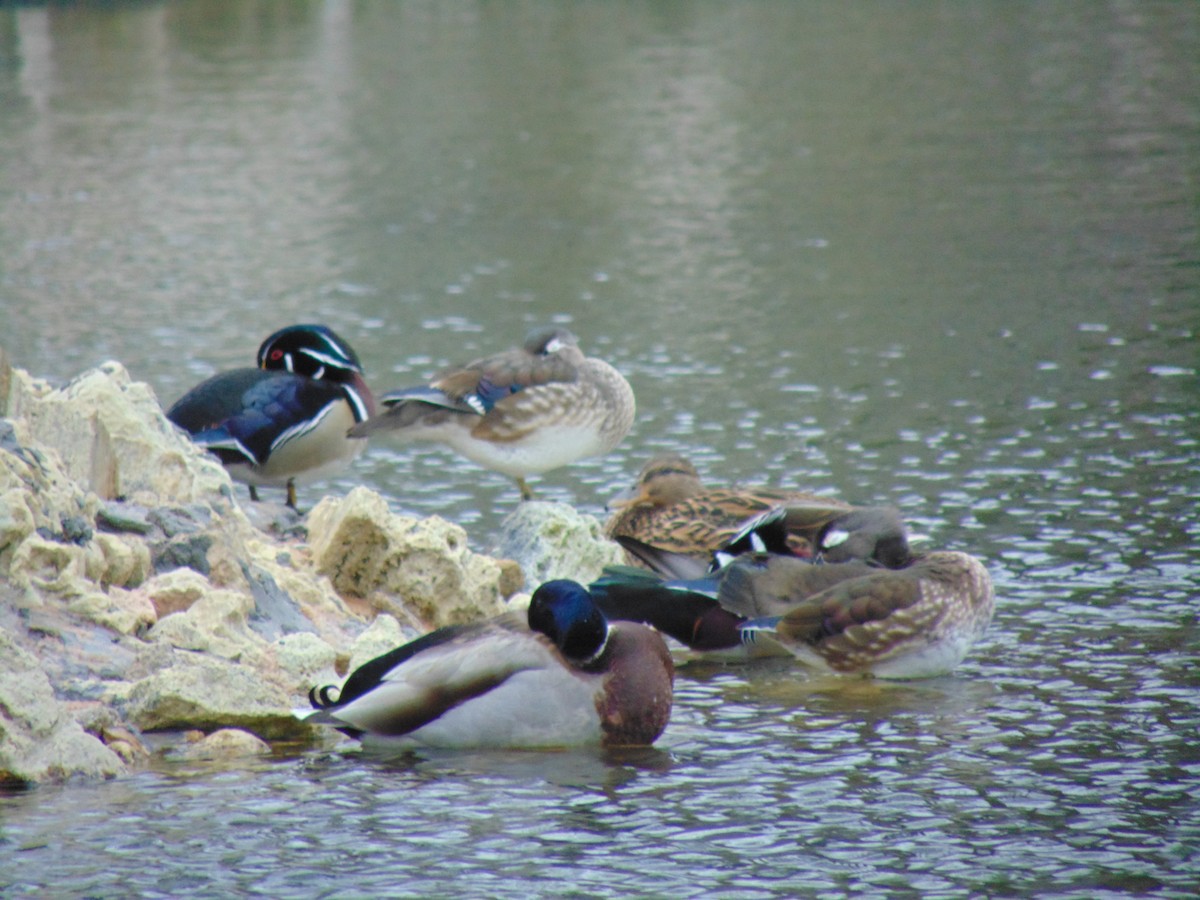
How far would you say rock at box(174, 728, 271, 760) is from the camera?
21.5 feet

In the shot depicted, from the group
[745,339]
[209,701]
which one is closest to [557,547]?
[209,701]

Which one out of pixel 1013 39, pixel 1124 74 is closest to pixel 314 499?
pixel 1124 74

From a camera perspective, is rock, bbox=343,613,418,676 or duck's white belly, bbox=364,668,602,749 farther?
rock, bbox=343,613,418,676

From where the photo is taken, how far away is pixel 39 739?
245 inches

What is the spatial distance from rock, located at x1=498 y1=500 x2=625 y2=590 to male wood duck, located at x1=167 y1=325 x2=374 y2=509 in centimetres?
124

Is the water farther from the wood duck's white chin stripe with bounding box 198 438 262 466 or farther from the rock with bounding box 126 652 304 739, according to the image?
the wood duck's white chin stripe with bounding box 198 438 262 466

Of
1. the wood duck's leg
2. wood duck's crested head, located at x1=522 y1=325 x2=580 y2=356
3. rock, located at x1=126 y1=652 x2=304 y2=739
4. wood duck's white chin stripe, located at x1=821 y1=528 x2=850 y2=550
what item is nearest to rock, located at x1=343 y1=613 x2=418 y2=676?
rock, located at x1=126 y1=652 x2=304 y2=739

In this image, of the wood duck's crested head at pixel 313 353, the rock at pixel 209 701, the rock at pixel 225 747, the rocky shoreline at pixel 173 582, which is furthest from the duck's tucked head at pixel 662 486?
the rock at pixel 225 747

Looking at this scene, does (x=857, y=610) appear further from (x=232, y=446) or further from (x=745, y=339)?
(x=745, y=339)

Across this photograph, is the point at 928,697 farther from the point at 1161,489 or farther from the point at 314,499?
the point at 314,499

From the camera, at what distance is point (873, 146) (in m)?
22.7

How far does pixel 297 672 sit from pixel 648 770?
1.49 m

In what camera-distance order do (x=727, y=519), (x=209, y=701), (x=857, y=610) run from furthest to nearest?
(x=727, y=519) < (x=857, y=610) < (x=209, y=701)

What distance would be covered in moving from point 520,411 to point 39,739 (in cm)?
401
